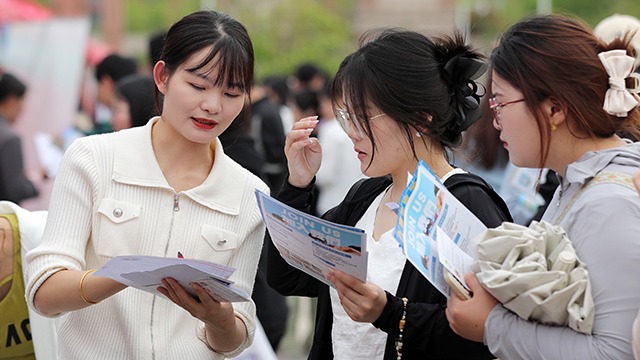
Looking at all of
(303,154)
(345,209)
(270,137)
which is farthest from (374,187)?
(270,137)

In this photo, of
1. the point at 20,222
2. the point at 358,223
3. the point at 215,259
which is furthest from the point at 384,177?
the point at 20,222

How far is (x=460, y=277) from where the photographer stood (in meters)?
2.42

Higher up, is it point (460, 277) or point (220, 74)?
point (220, 74)

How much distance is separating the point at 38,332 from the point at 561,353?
187cm

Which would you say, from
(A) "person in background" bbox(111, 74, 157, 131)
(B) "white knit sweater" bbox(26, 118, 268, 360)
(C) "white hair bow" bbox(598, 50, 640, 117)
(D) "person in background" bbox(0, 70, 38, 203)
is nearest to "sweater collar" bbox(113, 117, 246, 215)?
(B) "white knit sweater" bbox(26, 118, 268, 360)

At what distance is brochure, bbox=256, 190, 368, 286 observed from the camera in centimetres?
243

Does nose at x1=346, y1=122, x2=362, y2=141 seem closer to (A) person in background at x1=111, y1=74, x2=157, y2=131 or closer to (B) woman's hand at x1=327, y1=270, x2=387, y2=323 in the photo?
(B) woman's hand at x1=327, y1=270, x2=387, y2=323

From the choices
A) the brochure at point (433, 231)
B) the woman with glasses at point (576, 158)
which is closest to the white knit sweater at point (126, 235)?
the brochure at point (433, 231)

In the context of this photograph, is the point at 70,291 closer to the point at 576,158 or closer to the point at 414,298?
the point at 414,298

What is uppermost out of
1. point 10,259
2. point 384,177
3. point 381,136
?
point 381,136

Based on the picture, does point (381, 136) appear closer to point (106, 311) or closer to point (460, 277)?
point (460, 277)

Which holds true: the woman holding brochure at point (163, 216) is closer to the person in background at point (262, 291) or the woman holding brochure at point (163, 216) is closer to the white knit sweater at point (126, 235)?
the white knit sweater at point (126, 235)

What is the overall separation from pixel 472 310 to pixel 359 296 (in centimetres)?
33

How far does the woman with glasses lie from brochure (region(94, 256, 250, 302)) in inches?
23.1
